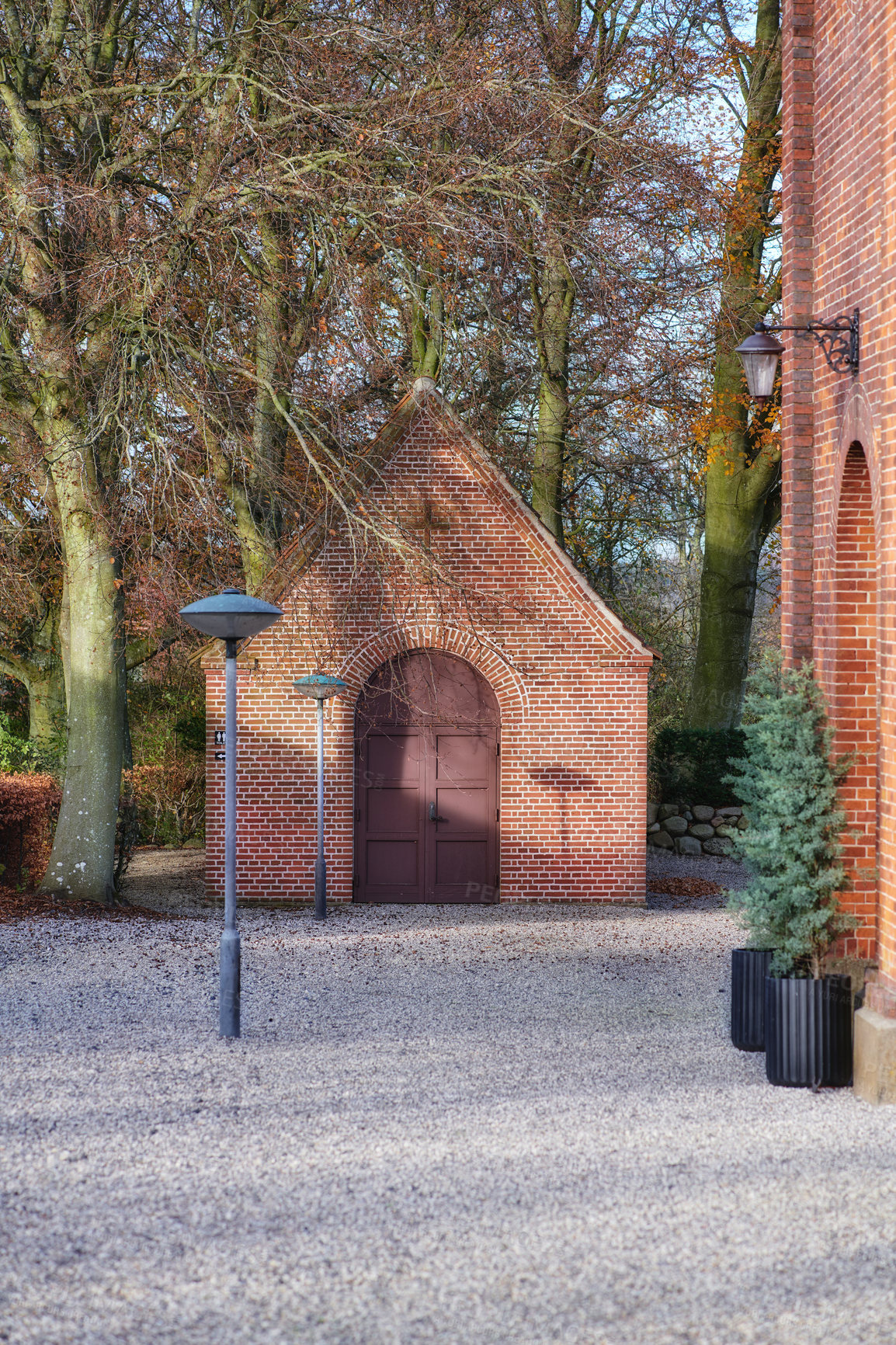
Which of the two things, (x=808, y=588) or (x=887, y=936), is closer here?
(x=887, y=936)

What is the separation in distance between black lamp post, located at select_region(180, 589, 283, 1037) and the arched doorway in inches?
245

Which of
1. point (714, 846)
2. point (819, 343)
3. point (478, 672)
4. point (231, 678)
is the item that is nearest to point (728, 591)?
point (714, 846)

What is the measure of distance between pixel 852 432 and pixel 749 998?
11.6 feet

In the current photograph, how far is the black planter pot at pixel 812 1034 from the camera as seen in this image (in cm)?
711

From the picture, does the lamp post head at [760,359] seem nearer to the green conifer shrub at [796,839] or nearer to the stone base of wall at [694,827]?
the green conifer shrub at [796,839]

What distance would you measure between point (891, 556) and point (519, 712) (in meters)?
7.91

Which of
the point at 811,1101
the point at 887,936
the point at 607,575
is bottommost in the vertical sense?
the point at 811,1101

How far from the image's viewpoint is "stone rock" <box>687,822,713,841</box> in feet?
67.3

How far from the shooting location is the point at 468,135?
13453mm

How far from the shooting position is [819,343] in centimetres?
769

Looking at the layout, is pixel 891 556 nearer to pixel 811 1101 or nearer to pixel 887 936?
pixel 887 936

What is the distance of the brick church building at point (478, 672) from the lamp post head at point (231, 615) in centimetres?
624

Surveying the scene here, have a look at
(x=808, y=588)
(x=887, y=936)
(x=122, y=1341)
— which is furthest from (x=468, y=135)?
(x=122, y=1341)

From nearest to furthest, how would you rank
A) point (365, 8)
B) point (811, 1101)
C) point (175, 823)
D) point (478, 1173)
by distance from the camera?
1. point (478, 1173)
2. point (811, 1101)
3. point (365, 8)
4. point (175, 823)
